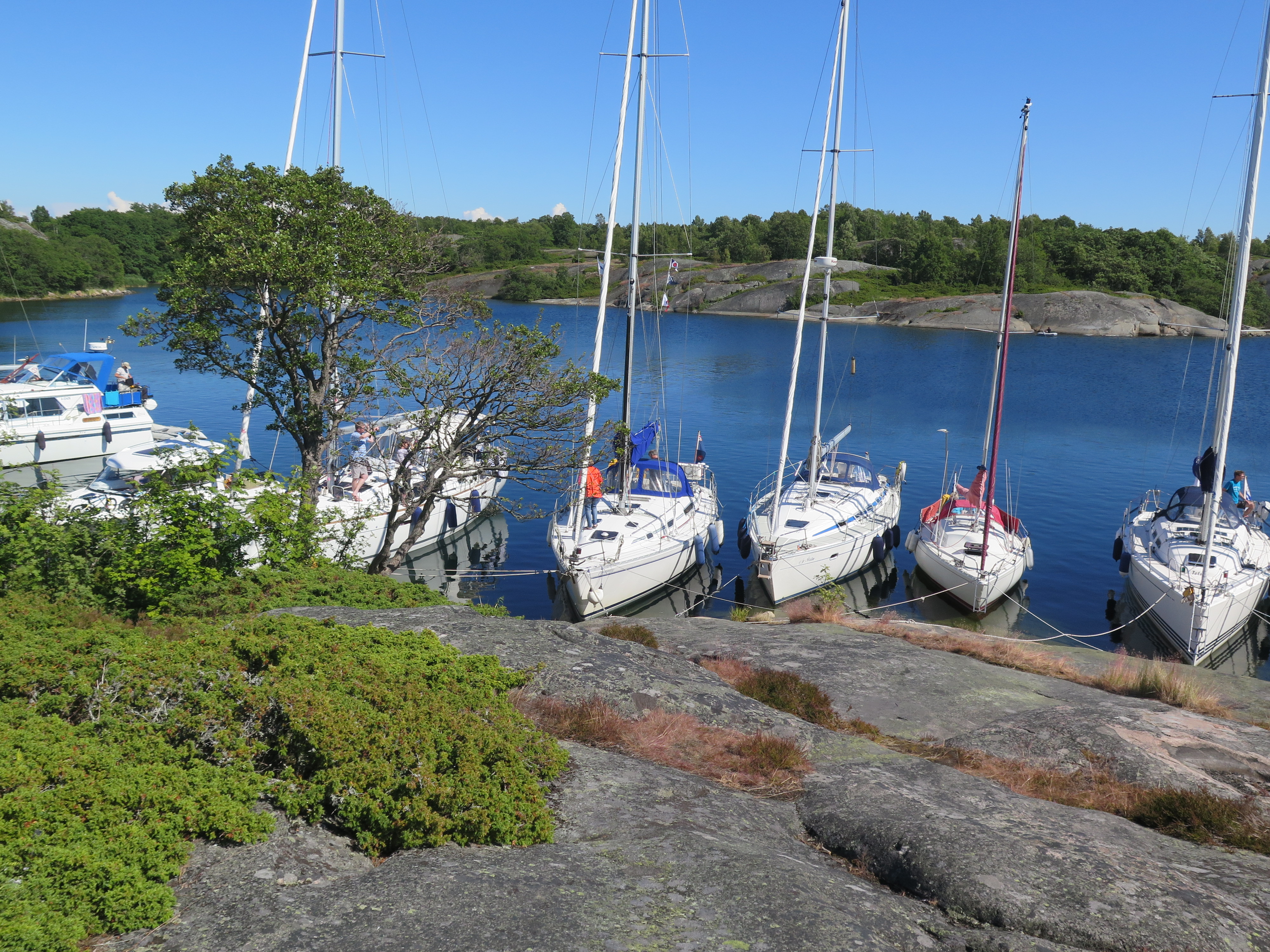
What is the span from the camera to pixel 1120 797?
991 centimetres

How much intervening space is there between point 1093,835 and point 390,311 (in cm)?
1606

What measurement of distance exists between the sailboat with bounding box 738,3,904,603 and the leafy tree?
12296 millimetres

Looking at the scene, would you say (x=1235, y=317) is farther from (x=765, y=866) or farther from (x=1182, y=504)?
(x=765, y=866)

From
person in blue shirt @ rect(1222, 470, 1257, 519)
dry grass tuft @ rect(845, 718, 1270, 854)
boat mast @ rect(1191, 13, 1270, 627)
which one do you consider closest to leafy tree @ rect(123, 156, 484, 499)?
dry grass tuft @ rect(845, 718, 1270, 854)

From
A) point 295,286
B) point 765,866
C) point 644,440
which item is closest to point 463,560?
point 644,440

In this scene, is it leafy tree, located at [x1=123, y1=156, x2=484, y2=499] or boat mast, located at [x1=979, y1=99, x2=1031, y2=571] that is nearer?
leafy tree, located at [x1=123, y1=156, x2=484, y2=499]

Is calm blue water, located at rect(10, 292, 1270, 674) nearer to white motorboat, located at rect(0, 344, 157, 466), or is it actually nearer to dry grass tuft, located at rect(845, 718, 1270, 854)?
white motorboat, located at rect(0, 344, 157, 466)

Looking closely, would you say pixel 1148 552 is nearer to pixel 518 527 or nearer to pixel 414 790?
pixel 518 527

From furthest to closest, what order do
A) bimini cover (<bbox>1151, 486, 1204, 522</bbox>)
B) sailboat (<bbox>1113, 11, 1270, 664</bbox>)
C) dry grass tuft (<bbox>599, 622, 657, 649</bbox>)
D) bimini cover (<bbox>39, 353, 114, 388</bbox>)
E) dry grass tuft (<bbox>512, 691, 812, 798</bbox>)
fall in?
bimini cover (<bbox>39, 353, 114, 388</bbox>), bimini cover (<bbox>1151, 486, 1204, 522</bbox>), sailboat (<bbox>1113, 11, 1270, 664</bbox>), dry grass tuft (<bbox>599, 622, 657, 649</bbox>), dry grass tuft (<bbox>512, 691, 812, 798</bbox>)

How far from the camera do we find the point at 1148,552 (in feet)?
88.9

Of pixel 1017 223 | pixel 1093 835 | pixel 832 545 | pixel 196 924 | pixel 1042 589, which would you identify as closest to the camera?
pixel 196 924

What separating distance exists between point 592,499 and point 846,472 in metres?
11.4

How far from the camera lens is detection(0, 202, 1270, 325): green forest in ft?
396

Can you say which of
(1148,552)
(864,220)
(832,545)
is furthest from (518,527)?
(864,220)
